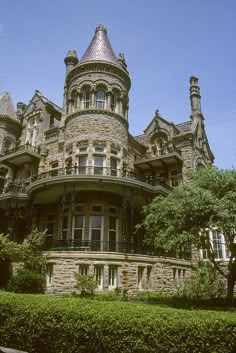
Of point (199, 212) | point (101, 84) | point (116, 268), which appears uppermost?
point (101, 84)

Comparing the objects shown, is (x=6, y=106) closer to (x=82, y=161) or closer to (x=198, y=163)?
(x=82, y=161)

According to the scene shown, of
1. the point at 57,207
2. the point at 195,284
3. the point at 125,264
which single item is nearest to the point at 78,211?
the point at 57,207

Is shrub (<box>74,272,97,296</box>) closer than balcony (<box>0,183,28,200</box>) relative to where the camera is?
Yes

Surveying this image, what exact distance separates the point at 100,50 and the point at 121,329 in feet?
82.8

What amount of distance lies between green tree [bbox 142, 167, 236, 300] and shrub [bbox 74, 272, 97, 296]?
4674 mm

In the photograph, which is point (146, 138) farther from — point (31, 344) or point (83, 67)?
point (31, 344)

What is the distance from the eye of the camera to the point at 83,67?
2659 cm

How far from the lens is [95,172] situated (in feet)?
76.4

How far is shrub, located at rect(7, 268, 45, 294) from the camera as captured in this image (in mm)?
17500

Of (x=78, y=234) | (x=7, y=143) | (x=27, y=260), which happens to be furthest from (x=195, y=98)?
(x=27, y=260)

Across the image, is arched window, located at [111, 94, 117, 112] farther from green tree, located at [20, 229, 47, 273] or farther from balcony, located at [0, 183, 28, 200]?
green tree, located at [20, 229, 47, 273]

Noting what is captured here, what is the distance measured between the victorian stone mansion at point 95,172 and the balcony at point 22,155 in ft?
0.30

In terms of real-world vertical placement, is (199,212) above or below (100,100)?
below

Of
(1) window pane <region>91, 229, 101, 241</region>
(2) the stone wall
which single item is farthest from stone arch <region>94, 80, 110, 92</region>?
(2) the stone wall
